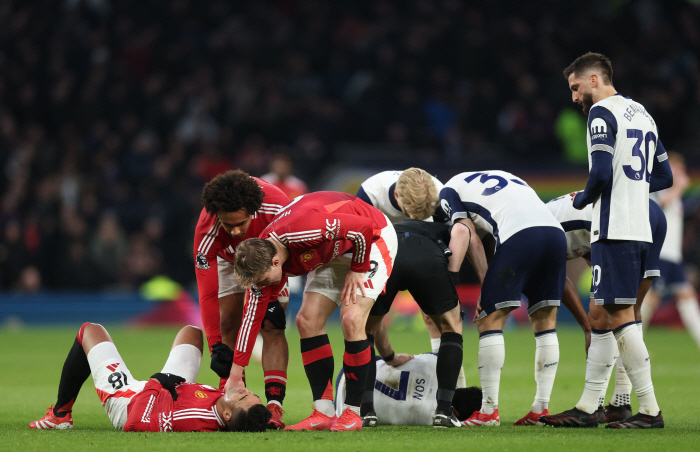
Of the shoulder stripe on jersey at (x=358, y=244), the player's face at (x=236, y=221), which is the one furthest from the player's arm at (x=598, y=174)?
the player's face at (x=236, y=221)

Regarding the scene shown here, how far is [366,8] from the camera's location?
18.7m

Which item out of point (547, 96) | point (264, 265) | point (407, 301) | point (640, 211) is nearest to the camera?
point (264, 265)

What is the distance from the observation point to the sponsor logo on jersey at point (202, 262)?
5.43 m

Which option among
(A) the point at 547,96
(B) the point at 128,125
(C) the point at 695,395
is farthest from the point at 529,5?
(C) the point at 695,395

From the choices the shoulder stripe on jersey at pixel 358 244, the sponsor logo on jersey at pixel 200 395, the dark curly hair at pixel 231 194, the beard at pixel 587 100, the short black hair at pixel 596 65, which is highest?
the short black hair at pixel 596 65

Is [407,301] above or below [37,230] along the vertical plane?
below

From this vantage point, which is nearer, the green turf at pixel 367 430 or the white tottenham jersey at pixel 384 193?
Answer: the green turf at pixel 367 430

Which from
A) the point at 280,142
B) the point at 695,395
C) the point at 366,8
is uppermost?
the point at 366,8

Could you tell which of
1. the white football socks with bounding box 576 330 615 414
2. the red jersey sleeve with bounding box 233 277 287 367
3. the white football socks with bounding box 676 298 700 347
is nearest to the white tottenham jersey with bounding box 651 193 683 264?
the white football socks with bounding box 676 298 700 347

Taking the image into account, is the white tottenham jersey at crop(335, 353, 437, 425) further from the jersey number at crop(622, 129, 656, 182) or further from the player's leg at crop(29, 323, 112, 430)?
the jersey number at crop(622, 129, 656, 182)

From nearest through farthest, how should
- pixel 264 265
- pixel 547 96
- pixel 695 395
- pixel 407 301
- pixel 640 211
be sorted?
pixel 264 265 < pixel 640 211 < pixel 695 395 < pixel 407 301 < pixel 547 96

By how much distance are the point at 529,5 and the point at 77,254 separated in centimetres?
1092

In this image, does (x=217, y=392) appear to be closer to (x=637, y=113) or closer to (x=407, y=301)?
(x=637, y=113)

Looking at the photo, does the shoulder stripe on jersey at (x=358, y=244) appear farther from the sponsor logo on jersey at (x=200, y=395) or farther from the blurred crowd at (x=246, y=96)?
the blurred crowd at (x=246, y=96)
